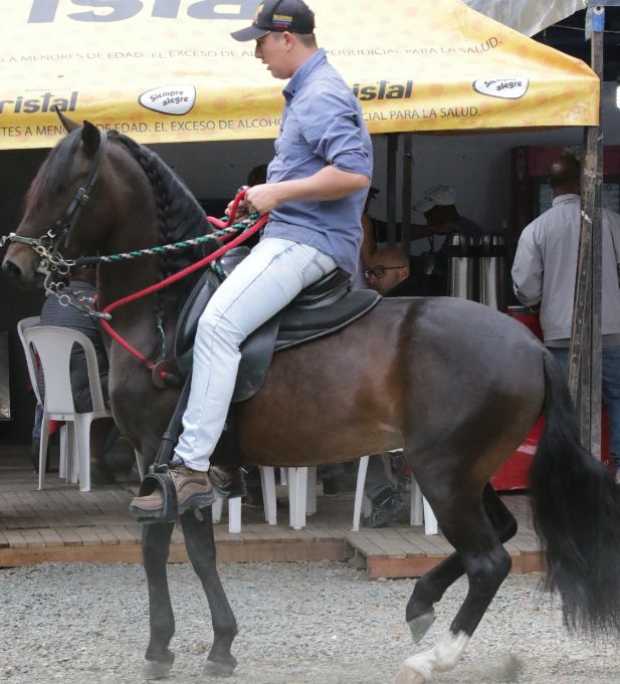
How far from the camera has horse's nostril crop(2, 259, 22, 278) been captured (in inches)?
202

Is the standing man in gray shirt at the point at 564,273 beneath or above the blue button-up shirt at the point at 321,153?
beneath

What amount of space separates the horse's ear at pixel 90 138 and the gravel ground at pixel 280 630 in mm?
2017

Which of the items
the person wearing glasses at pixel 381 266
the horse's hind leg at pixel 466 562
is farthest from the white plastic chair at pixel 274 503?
the horse's hind leg at pixel 466 562

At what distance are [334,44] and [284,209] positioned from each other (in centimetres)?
242

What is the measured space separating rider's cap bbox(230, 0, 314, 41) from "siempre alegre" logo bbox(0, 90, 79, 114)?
191 cm

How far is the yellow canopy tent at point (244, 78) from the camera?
677 centimetres

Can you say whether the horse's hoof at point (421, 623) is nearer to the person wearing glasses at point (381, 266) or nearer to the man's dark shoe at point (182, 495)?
the man's dark shoe at point (182, 495)

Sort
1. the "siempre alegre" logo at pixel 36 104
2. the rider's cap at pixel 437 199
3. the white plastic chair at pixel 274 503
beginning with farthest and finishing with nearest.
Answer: the rider's cap at pixel 437 199 → the white plastic chair at pixel 274 503 → the "siempre alegre" logo at pixel 36 104

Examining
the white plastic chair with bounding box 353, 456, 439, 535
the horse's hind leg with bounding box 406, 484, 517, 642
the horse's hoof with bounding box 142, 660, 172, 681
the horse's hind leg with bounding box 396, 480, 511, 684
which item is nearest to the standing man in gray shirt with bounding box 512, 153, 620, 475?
the white plastic chair with bounding box 353, 456, 439, 535

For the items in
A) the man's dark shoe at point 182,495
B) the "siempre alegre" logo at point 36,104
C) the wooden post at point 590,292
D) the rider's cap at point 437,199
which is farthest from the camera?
the rider's cap at point 437,199

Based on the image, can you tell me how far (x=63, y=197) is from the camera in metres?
5.18

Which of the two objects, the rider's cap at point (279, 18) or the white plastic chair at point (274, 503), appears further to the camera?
the white plastic chair at point (274, 503)

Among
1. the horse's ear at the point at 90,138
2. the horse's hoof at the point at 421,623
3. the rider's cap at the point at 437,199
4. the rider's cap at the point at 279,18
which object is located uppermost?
the rider's cap at the point at 279,18

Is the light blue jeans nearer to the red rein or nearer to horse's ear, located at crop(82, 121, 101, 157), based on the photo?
the red rein
